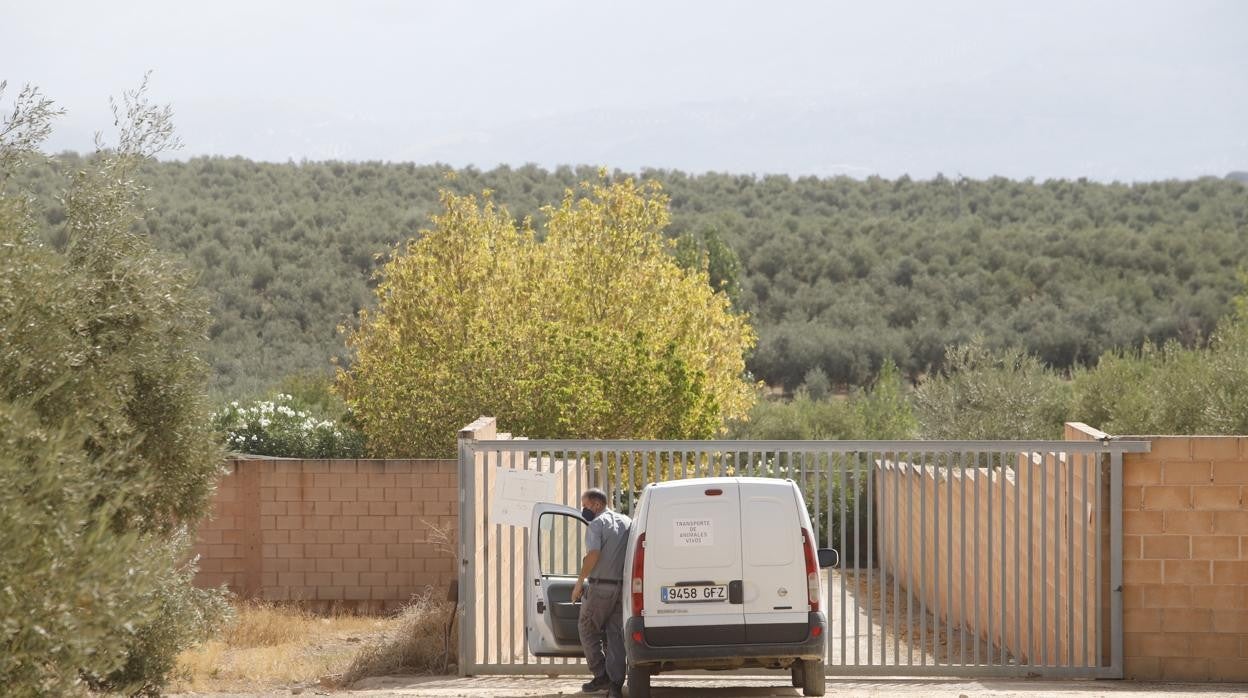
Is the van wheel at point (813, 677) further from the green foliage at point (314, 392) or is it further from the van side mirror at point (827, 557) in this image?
the green foliage at point (314, 392)

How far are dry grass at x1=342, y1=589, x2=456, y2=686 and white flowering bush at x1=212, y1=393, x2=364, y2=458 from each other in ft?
34.2

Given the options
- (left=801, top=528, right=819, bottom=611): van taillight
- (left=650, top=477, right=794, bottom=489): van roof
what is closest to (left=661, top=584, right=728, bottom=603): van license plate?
(left=801, top=528, right=819, bottom=611): van taillight

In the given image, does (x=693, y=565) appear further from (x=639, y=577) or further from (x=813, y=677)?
(x=813, y=677)

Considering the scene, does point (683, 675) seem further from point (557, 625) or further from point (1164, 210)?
point (1164, 210)

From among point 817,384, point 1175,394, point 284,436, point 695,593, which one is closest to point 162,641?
point 695,593

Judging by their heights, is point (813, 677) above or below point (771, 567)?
below

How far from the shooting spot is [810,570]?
10641 mm

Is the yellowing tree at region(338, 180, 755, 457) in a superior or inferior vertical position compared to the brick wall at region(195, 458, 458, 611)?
superior

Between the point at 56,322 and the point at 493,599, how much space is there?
5942 mm

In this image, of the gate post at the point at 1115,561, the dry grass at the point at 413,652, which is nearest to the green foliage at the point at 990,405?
the gate post at the point at 1115,561

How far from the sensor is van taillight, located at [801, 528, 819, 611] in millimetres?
10633

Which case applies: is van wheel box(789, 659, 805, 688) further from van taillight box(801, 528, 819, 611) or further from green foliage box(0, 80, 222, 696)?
green foliage box(0, 80, 222, 696)

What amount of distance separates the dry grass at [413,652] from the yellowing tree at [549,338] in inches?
247

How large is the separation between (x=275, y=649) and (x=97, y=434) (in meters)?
5.38
